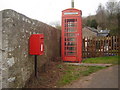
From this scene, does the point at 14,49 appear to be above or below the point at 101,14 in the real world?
below

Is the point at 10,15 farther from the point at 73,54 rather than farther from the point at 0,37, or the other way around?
the point at 73,54

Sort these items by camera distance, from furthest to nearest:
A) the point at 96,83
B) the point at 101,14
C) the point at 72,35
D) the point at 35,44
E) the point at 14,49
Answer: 1. the point at 101,14
2. the point at 72,35
3. the point at 96,83
4. the point at 35,44
5. the point at 14,49

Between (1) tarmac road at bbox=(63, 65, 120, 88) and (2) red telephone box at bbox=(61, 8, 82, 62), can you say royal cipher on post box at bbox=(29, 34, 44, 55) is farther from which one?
(2) red telephone box at bbox=(61, 8, 82, 62)

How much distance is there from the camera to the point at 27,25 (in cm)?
379

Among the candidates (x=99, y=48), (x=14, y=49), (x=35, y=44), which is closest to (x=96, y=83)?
(x=35, y=44)

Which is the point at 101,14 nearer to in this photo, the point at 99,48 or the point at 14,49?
the point at 99,48

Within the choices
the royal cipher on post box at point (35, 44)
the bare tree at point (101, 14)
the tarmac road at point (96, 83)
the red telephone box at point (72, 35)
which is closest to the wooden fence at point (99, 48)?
the red telephone box at point (72, 35)

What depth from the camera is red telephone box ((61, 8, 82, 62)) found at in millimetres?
7512

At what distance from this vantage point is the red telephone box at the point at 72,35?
7.51 meters

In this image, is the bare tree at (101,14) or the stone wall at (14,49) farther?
the bare tree at (101,14)

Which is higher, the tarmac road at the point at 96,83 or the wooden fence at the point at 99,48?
the wooden fence at the point at 99,48

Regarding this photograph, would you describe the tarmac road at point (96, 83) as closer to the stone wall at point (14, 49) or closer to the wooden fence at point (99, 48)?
the stone wall at point (14, 49)

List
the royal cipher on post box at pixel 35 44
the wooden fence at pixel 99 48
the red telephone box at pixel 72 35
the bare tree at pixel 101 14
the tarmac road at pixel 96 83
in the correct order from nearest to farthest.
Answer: the royal cipher on post box at pixel 35 44 < the tarmac road at pixel 96 83 < the red telephone box at pixel 72 35 < the wooden fence at pixel 99 48 < the bare tree at pixel 101 14

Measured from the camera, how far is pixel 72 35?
25.1ft
